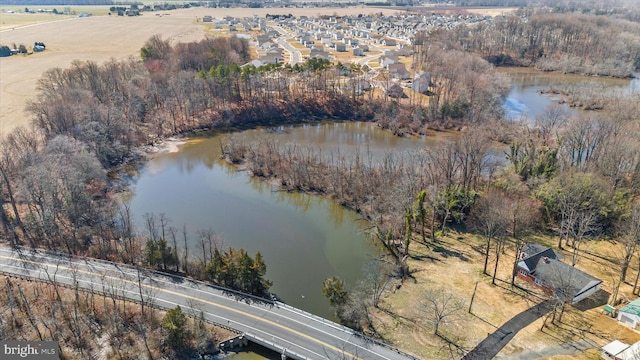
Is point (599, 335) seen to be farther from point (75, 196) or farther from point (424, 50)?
point (424, 50)

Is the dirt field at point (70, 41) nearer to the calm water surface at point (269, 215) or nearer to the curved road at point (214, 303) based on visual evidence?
the calm water surface at point (269, 215)

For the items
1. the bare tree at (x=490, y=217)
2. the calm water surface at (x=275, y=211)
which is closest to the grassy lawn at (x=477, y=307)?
the bare tree at (x=490, y=217)

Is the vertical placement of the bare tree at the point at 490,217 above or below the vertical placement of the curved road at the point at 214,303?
above

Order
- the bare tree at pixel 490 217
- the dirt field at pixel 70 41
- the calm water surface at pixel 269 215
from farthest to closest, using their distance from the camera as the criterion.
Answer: the dirt field at pixel 70 41
the calm water surface at pixel 269 215
the bare tree at pixel 490 217

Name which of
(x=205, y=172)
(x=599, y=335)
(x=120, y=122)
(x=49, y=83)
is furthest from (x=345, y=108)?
(x=599, y=335)

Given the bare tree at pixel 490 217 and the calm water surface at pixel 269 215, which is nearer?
the bare tree at pixel 490 217

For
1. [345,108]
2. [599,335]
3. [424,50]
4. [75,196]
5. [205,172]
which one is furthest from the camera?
[424,50]
